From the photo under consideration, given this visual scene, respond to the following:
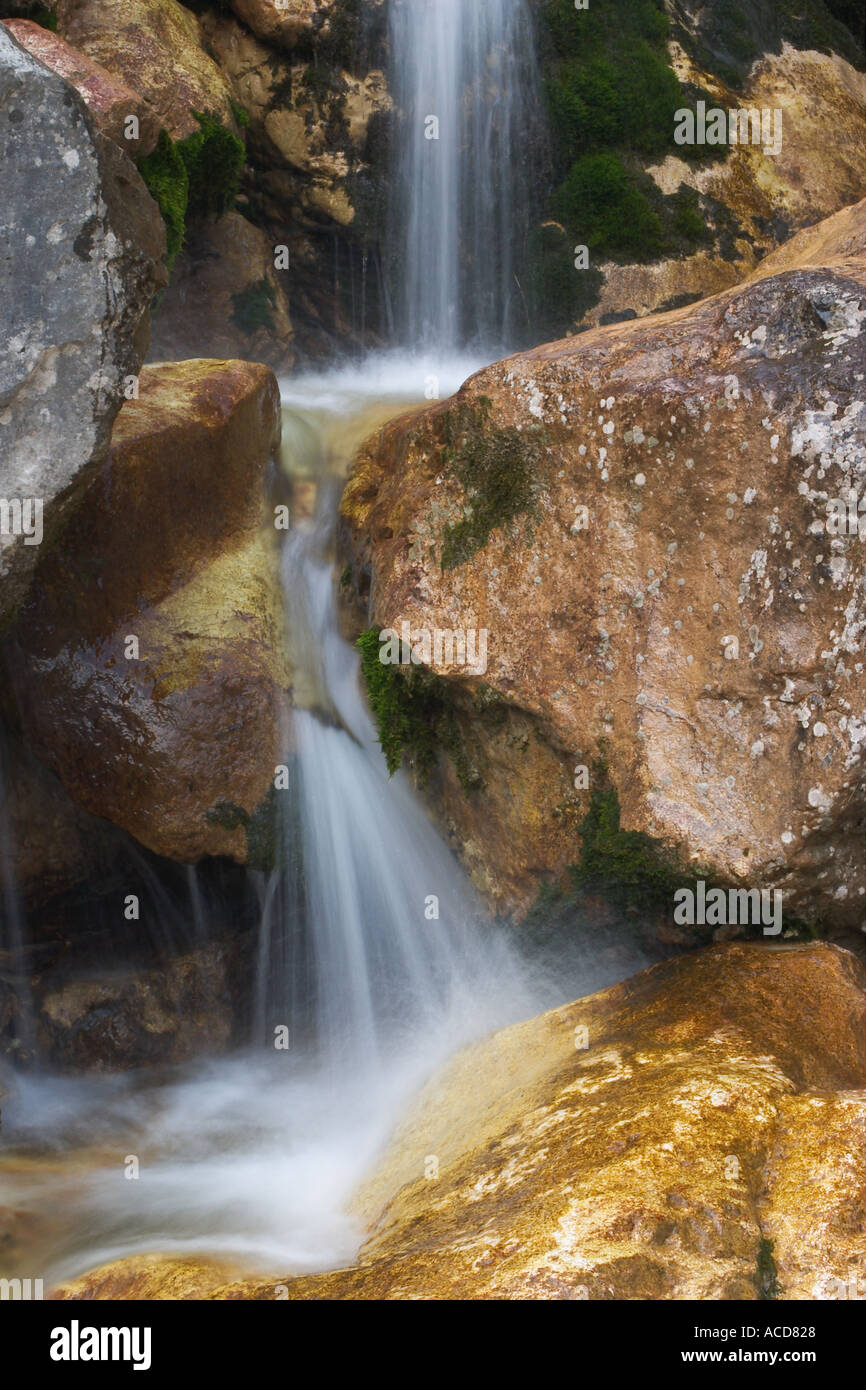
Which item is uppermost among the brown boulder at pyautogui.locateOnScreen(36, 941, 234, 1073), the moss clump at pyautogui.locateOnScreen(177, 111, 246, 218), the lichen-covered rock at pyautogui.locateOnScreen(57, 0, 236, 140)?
the lichen-covered rock at pyautogui.locateOnScreen(57, 0, 236, 140)

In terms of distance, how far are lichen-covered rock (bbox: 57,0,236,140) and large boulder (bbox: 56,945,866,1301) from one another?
728 centimetres

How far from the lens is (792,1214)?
349 cm

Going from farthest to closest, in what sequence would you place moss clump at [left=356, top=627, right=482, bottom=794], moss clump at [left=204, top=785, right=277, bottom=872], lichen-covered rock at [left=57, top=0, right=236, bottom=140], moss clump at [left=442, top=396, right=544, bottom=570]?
lichen-covered rock at [left=57, top=0, right=236, bottom=140]
moss clump at [left=204, top=785, right=277, bottom=872]
moss clump at [left=356, top=627, right=482, bottom=794]
moss clump at [left=442, top=396, right=544, bottom=570]

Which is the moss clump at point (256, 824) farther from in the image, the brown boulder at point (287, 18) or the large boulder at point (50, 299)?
the brown boulder at point (287, 18)

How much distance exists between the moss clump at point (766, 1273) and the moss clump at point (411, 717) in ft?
10.5

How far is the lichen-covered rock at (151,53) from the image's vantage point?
8.47 metres

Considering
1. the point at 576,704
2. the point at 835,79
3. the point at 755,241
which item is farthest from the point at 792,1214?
the point at 835,79

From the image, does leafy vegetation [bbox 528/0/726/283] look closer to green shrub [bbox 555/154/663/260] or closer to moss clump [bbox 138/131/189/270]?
green shrub [bbox 555/154/663/260]

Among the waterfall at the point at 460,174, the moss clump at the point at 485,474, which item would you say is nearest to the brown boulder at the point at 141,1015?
the moss clump at the point at 485,474

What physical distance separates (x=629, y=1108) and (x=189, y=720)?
338cm

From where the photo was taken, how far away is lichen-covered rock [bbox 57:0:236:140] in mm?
8469

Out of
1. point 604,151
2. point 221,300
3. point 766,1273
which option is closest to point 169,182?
point 221,300

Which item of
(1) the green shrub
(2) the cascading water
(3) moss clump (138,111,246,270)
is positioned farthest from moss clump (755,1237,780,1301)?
(1) the green shrub

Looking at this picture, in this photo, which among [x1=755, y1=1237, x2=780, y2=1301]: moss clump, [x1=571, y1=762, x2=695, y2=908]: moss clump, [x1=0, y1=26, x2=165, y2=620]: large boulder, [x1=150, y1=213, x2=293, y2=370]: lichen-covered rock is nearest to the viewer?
[x1=755, y1=1237, x2=780, y2=1301]: moss clump
